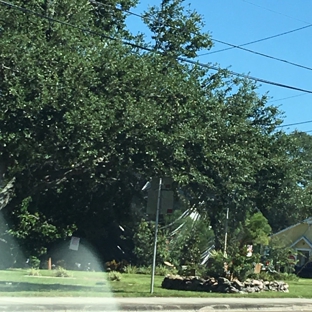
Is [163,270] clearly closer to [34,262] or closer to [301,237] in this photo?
[34,262]

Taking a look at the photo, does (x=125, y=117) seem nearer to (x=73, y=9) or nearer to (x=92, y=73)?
(x=92, y=73)

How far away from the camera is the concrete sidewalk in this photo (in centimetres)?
1416

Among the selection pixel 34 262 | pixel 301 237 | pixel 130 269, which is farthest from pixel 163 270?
pixel 301 237

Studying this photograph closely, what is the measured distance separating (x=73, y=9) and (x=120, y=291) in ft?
27.8

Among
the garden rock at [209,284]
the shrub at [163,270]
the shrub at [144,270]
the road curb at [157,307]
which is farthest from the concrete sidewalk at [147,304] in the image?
the shrub at [144,270]

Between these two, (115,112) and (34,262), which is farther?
(34,262)

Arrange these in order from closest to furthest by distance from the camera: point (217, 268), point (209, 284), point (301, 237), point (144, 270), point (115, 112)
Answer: point (115, 112) → point (209, 284) → point (217, 268) → point (144, 270) → point (301, 237)

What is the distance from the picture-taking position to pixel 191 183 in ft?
70.2

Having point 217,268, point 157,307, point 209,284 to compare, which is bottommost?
point 157,307

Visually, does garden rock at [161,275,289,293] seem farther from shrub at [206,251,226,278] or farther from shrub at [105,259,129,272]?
shrub at [105,259,129,272]

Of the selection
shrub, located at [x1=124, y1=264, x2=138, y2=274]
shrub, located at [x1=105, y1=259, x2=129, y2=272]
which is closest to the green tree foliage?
shrub, located at [x1=124, y1=264, x2=138, y2=274]

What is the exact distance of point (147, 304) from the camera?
51.6 feet

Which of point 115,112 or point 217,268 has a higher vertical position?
point 115,112

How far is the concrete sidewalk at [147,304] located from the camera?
14156 millimetres
